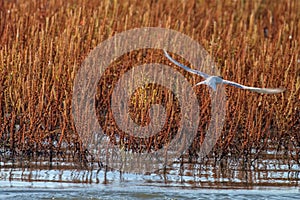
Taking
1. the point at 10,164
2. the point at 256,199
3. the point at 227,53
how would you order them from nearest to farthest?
the point at 256,199 → the point at 10,164 → the point at 227,53

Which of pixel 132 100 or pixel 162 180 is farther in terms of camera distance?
pixel 132 100

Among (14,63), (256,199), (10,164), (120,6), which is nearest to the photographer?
(256,199)

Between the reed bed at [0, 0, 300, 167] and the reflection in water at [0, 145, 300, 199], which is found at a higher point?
the reed bed at [0, 0, 300, 167]

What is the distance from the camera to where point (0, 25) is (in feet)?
36.0

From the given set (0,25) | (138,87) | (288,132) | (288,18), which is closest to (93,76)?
(138,87)

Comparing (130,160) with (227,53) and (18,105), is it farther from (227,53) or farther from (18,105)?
(227,53)

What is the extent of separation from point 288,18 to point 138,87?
6.71 metres

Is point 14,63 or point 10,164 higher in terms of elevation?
point 14,63

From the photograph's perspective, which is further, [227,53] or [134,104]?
[227,53]

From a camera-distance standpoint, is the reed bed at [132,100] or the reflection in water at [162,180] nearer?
the reflection in water at [162,180]

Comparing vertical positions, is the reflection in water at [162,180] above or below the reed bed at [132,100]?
below

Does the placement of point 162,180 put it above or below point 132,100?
below

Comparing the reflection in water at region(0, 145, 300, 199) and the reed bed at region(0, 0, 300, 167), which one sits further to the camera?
the reed bed at region(0, 0, 300, 167)

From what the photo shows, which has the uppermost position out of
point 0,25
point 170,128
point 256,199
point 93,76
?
point 0,25
